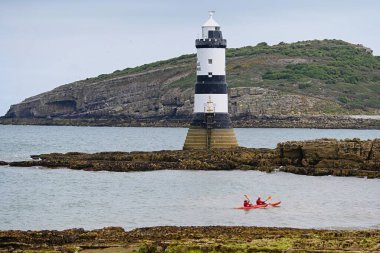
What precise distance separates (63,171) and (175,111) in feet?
332

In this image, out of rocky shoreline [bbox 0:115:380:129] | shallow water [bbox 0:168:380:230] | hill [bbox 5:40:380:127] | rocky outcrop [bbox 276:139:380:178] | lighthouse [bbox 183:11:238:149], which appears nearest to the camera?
shallow water [bbox 0:168:380:230]

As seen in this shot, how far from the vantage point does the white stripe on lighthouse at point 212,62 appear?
61156 millimetres

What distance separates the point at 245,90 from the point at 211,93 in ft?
299

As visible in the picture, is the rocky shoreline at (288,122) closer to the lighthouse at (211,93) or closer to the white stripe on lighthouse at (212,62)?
the lighthouse at (211,93)

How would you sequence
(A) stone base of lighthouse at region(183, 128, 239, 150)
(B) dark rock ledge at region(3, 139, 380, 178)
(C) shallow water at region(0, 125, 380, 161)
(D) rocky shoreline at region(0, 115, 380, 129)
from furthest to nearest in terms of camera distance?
1. (D) rocky shoreline at region(0, 115, 380, 129)
2. (C) shallow water at region(0, 125, 380, 161)
3. (A) stone base of lighthouse at region(183, 128, 239, 150)
4. (B) dark rock ledge at region(3, 139, 380, 178)

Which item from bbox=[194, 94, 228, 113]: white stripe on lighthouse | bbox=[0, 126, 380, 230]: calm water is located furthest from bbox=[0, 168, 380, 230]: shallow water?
bbox=[194, 94, 228, 113]: white stripe on lighthouse

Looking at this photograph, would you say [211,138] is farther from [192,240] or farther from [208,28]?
[192,240]

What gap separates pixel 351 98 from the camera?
537 ft

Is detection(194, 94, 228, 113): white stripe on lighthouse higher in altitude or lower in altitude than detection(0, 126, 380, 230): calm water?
higher

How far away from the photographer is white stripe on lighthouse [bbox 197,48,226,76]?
61156 mm

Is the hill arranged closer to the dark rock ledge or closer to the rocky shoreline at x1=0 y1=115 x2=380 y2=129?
the rocky shoreline at x1=0 y1=115 x2=380 y2=129

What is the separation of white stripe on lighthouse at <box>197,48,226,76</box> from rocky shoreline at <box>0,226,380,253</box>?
2961 cm

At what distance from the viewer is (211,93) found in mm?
61219

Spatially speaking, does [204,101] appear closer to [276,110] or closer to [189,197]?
[189,197]
